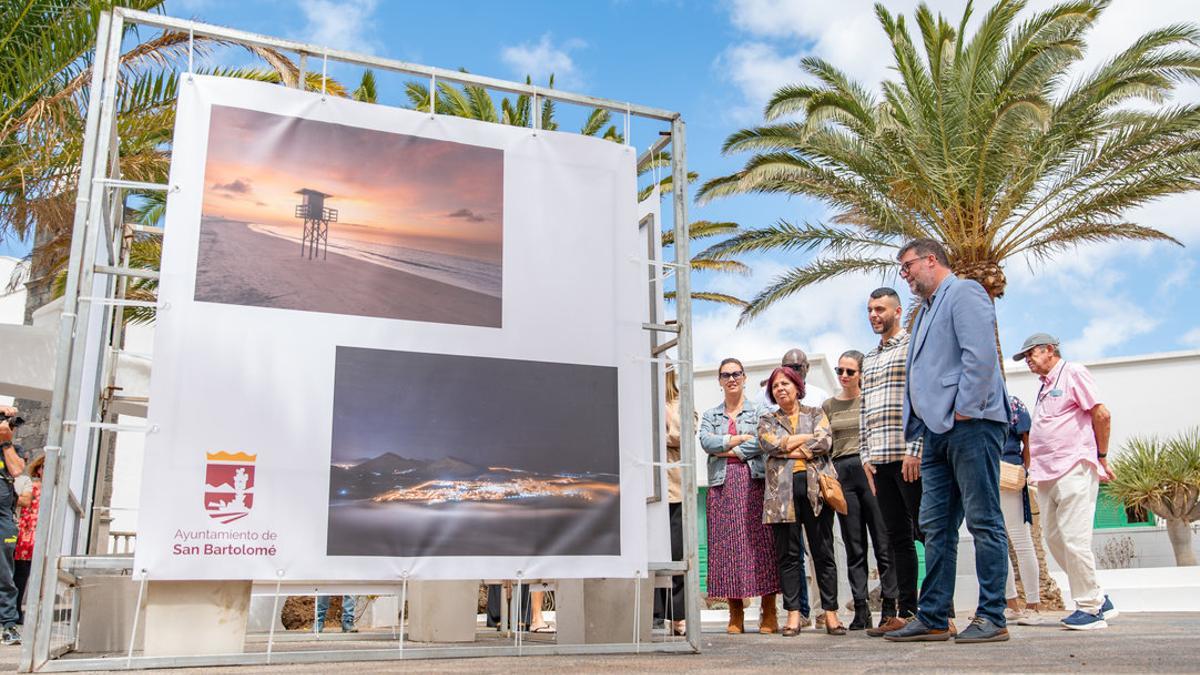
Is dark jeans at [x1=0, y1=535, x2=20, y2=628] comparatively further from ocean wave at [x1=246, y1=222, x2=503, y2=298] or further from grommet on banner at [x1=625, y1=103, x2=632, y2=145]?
grommet on banner at [x1=625, y1=103, x2=632, y2=145]

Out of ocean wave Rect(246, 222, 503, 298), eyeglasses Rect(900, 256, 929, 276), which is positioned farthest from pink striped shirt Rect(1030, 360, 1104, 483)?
ocean wave Rect(246, 222, 503, 298)

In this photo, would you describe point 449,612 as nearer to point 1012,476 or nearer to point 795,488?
point 795,488

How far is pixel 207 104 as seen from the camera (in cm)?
500

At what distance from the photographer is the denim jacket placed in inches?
272

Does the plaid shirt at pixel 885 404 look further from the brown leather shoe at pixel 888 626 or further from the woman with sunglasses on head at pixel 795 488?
the brown leather shoe at pixel 888 626

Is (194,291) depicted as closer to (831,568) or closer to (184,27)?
(184,27)

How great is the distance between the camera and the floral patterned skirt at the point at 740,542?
678 cm

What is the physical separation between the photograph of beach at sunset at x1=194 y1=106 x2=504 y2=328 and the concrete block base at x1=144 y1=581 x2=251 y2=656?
1.24m

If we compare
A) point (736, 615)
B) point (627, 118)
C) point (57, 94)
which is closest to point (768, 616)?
point (736, 615)

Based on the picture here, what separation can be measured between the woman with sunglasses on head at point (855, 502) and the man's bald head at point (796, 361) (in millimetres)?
239

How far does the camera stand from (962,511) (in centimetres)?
563

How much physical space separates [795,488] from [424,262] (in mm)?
2962

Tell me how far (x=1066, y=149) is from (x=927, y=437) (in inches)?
364

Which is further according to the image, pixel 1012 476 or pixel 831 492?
pixel 1012 476
